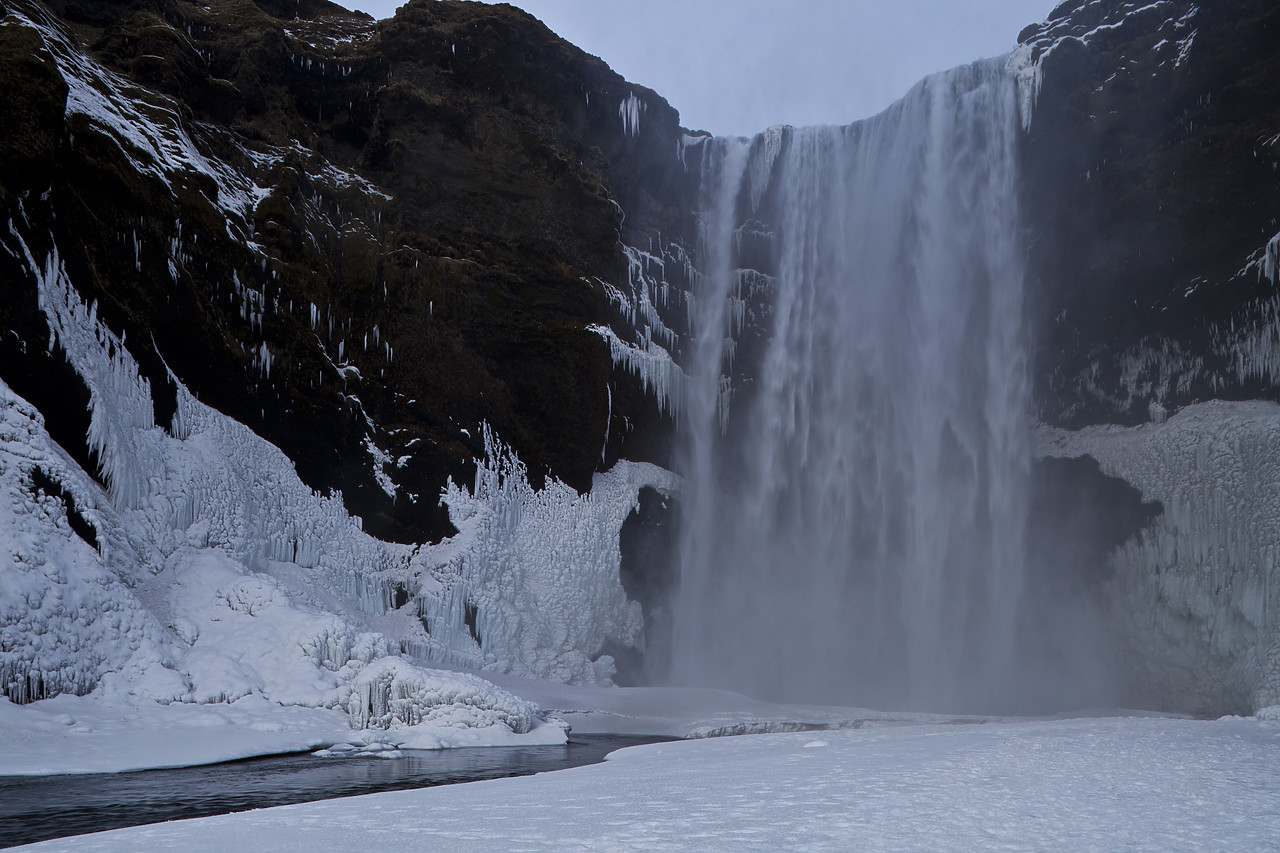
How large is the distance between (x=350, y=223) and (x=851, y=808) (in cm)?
1887

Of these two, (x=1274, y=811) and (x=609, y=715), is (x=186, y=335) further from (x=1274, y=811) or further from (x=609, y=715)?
(x=1274, y=811)

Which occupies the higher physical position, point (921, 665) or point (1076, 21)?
point (1076, 21)

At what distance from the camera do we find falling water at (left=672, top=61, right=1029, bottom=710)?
75.4ft

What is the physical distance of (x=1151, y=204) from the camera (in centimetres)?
2139

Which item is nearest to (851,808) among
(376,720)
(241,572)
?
(376,720)

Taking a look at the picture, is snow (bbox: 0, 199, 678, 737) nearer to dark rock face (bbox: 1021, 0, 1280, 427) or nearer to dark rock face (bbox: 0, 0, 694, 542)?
dark rock face (bbox: 0, 0, 694, 542)

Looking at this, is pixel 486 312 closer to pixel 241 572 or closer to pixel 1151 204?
pixel 241 572

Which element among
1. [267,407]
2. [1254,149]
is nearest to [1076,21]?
[1254,149]

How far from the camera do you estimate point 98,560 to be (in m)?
12.0

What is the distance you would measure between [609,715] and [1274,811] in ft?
44.1

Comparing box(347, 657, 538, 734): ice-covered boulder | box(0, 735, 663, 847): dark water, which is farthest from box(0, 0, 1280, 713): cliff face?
box(0, 735, 663, 847): dark water

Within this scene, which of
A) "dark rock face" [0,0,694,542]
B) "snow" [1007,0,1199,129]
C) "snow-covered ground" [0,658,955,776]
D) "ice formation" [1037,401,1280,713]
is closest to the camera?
"snow-covered ground" [0,658,955,776]

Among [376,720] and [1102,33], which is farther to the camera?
[1102,33]

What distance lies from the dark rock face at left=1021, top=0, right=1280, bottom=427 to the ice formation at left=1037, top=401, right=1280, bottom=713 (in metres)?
1.17
